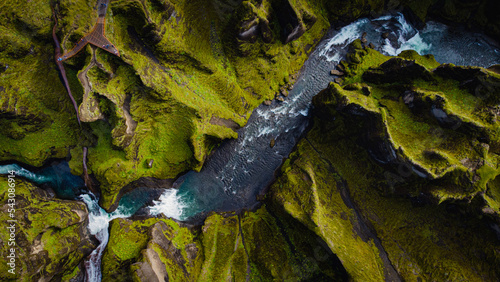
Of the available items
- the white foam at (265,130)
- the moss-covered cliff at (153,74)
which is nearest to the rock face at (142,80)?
the moss-covered cliff at (153,74)

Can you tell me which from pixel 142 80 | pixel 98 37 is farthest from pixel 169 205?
pixel 98 37

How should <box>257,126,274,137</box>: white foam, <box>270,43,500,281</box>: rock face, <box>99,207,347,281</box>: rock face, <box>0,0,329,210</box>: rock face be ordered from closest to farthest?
<box>270,43,500,281</box>: rock face, <box>0,0,329,210</box>: rock face, <box>99,207,347,281</box>: rock face, <box>257,126,274,137</box>: white foam

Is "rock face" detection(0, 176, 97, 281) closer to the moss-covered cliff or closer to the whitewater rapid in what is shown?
the moss-covered cliff

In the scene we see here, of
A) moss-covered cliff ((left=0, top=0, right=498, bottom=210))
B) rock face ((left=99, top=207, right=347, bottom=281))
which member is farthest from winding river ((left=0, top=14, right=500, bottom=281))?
rock face ((left=99, top=207, right=347, bottom=281))

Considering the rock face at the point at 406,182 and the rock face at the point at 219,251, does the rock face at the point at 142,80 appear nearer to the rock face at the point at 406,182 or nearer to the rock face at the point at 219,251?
the rock face at the point at 219,251

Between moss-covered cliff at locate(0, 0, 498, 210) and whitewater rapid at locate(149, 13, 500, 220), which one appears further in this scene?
whitewater rapid at locate(149, 13, 500, 220)

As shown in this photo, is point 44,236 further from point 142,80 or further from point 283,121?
point 283,121
